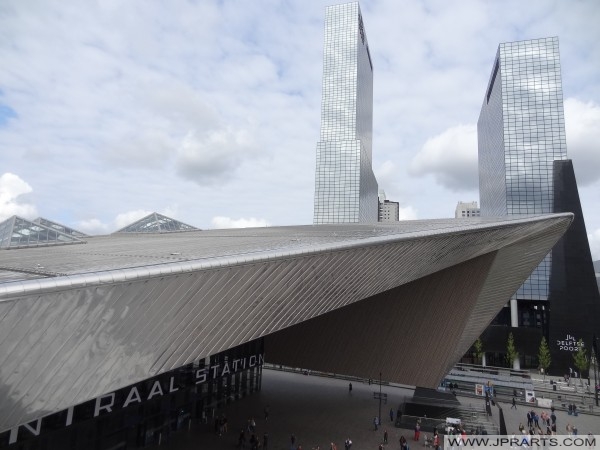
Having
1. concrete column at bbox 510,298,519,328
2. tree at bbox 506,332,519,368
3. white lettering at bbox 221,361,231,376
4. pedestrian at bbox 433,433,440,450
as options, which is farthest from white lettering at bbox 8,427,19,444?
concrete column at bbox 510,298,519,328

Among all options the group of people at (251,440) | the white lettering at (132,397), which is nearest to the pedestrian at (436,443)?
the group of people at (251,440)

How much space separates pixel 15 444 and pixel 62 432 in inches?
78.6

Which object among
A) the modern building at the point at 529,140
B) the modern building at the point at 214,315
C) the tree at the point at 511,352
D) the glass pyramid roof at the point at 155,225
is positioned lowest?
the tree at the point at 511,352

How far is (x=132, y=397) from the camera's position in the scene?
18125 mm

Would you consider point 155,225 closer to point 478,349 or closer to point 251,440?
point 251,440

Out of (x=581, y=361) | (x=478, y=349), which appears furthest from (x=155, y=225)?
(x=581, y=361)

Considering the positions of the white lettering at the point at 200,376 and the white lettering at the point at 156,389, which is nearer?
the white lettering at the point at 156,389

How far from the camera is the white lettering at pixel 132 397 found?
16891mm

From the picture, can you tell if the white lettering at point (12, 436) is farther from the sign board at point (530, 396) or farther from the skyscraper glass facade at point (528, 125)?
the skyscraper glass facade at point (528, 125)

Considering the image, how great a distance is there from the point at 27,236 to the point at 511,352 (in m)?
52.9

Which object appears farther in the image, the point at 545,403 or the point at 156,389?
the point at 545,403

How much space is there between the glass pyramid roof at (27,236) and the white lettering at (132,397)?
7970 mm

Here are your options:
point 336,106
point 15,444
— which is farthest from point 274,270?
point 336,106

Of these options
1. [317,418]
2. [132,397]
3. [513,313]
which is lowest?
[317,418]
